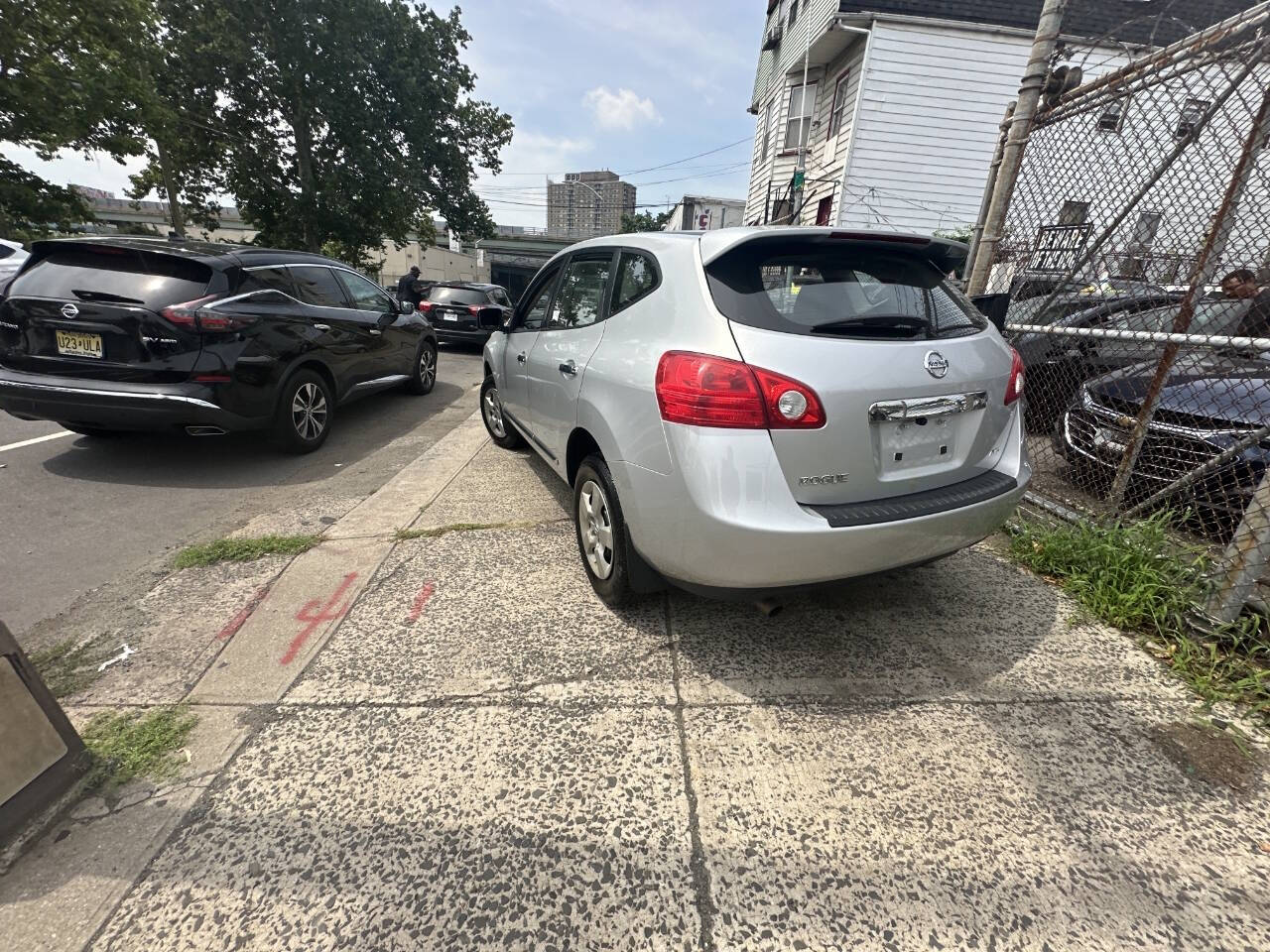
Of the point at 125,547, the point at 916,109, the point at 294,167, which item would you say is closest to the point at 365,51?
the point at 294,167

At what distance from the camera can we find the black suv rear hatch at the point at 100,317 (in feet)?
12.3

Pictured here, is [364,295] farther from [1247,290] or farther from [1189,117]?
[1247,290]

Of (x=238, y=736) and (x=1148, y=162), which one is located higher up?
(x=1148, y=162)

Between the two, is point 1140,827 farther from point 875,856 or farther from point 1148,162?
point 1148,162

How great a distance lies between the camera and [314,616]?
2.59 meters

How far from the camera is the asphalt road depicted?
295 cm

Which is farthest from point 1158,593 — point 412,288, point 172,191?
point 172,191

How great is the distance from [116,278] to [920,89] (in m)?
14.0

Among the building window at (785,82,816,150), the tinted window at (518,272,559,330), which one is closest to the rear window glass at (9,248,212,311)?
the tinted window at (518,272,559,330)

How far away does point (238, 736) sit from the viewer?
192cm

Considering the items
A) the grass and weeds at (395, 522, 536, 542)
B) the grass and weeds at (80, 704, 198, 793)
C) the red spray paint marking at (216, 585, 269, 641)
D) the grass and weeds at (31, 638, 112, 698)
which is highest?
the grass and weeds at (395, 522, 536, 542)

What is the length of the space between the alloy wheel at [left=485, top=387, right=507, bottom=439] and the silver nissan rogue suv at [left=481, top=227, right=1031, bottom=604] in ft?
7.35

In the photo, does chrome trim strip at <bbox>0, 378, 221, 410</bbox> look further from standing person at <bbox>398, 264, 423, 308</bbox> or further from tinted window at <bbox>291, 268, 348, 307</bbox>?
standing person at <bbox>398, 264, 423, 308</bbox>

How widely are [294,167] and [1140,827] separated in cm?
2644
